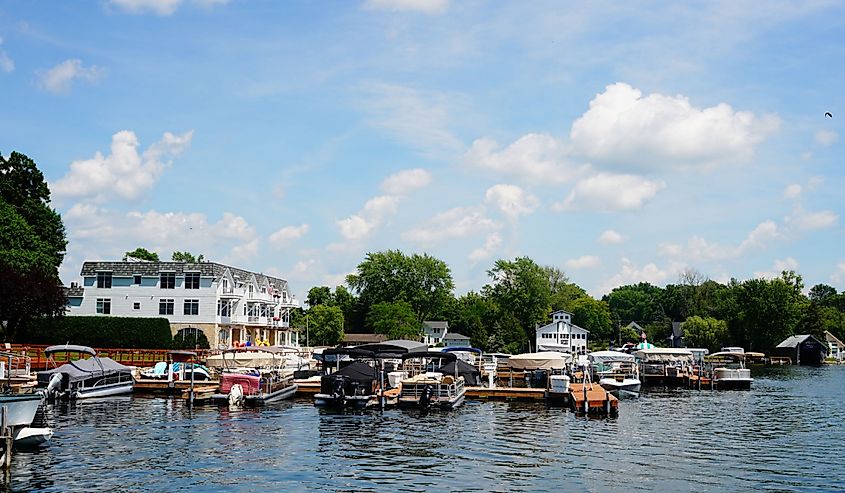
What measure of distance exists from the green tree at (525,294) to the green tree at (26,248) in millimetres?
65016

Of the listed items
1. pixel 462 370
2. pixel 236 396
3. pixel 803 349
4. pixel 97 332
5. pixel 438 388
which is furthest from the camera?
pixel 803 349

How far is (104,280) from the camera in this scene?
286 feet

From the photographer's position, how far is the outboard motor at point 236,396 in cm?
4269

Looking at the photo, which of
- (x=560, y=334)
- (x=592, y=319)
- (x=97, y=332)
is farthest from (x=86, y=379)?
(x=592, y=319)

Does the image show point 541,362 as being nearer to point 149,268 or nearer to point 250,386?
point 250,386

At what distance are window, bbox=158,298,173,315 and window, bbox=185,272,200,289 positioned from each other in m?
2.39

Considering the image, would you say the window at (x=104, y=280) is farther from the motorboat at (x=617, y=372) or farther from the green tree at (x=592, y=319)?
the green tree at (x=592, y=319)

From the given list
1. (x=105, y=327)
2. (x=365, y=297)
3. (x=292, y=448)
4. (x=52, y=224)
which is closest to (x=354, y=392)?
(x=292, y=448)

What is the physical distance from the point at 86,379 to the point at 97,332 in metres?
34.0

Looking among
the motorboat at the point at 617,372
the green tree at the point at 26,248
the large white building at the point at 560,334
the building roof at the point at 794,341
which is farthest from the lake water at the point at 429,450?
the building roof at the point at 794,341

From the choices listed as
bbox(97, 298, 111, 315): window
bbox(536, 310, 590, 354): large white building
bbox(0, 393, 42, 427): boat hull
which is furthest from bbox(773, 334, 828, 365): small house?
bbox(0, 393, 42, 427): boat hull

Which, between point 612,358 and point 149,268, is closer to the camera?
point 612,358

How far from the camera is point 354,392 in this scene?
42406mm

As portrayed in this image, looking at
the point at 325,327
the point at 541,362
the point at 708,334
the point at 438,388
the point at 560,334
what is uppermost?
the point at 325,327
